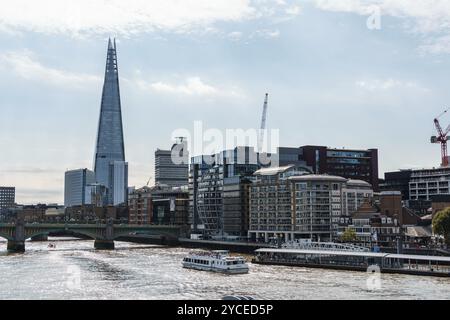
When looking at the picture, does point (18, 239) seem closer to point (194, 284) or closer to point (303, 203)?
point (303, 203)

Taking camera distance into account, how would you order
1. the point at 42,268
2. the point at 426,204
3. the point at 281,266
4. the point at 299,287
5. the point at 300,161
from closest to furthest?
1. the point at 299,287
2. the point at 42,268
3. the point at 281,266
4. the point at 426,204
5. the point at 300,161

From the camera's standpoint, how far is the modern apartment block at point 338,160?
531 feet

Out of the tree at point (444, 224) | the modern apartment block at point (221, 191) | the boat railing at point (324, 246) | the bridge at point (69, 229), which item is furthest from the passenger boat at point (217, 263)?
the modern apartment block at point (221, 191)

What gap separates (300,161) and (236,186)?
28.8 m

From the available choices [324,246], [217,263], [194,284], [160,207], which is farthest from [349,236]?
[160,207]

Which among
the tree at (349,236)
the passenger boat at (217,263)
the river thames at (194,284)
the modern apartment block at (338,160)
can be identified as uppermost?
the modern apartment block at (338,160)

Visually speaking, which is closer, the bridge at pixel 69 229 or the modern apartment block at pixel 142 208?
the bridge at pixel 69 229

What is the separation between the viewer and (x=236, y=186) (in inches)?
5468

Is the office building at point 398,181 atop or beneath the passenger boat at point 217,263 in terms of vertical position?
atop

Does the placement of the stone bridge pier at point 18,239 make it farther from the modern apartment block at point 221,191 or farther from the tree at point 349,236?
the tree at point 349,236

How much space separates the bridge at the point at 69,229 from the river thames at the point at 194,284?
4064 cm
